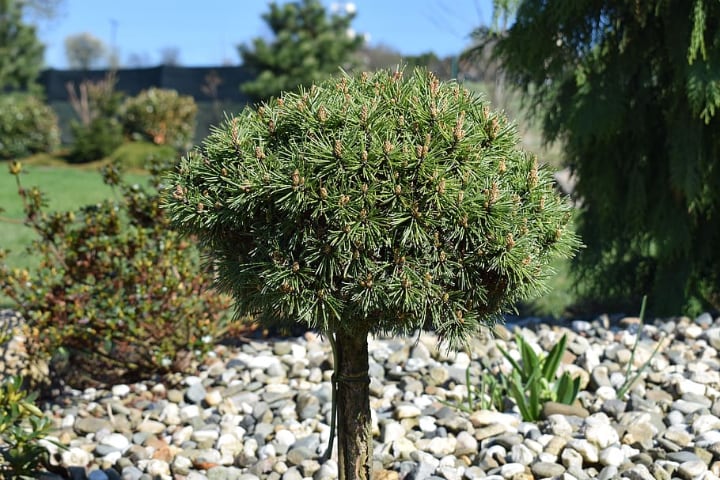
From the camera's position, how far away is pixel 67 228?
4164 mm

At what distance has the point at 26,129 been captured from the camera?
1819cm

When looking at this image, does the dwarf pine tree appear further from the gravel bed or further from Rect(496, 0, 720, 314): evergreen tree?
Rect(496, 0, 720, 314): evergreen tree

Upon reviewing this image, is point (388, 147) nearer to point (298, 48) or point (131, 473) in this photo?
point (131, 473)

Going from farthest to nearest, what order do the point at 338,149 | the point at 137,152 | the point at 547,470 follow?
the point at 137,152 → the point at 547,470 → the point at 338,149

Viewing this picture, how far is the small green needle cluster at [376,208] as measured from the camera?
1.99 meters

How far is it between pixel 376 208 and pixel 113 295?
2.43 metres

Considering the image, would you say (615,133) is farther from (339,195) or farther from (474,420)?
(339,195)

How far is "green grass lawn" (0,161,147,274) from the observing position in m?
7.98

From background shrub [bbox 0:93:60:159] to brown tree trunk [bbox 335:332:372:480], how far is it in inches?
696

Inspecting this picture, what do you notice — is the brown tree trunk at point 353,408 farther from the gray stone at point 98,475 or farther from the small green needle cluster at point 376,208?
the gray stone at point 98,475

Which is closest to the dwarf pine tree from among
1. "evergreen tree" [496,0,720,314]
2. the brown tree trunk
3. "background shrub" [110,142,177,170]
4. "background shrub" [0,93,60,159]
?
the brown tree trunk

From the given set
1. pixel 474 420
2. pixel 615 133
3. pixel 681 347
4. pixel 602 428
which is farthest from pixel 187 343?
pixel 615 133

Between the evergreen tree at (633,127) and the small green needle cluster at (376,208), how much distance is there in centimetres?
273

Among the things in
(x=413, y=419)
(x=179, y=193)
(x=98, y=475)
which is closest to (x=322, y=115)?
(x=179, y=193)
